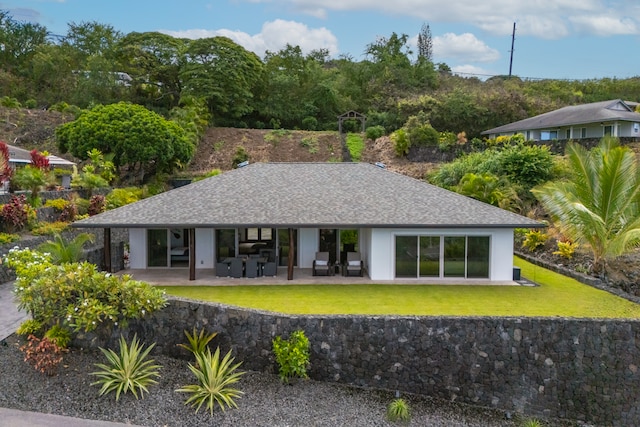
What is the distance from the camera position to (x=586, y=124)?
128 ft

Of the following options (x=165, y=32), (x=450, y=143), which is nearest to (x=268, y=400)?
(x=450, y=143)

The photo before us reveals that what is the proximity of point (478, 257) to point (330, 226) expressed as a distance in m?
5.85

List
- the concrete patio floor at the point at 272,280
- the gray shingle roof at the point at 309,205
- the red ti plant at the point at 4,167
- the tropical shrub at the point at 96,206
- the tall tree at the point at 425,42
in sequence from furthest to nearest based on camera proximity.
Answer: the tall tree at the point at 425,42 → the tropical shrub at the point at 96,206 → the red ti plant at the point at 4,167 → the concrete patio floor at the point at 272,280 → the gray shingle roof at the point at 309,205

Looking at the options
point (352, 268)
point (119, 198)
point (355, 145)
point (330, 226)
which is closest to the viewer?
point (330, 226)

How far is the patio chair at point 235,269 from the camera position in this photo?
→ 1872 centimetres

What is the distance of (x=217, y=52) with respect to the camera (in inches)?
2021

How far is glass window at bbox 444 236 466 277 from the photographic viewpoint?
18266mm

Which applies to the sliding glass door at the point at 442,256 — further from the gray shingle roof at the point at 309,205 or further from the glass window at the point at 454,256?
the gray shingle roof at the point at 309,205

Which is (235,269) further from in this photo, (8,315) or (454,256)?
(454,256)

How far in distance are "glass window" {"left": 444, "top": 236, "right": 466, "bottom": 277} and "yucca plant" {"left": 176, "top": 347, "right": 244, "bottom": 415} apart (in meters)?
9.24

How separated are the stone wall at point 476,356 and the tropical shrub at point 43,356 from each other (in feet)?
3.93

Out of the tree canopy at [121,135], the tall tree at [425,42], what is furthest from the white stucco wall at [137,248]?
the tall tree at [425,42]

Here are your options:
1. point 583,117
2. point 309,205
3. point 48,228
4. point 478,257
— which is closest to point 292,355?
point 309,205

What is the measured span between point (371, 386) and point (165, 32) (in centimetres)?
5544
